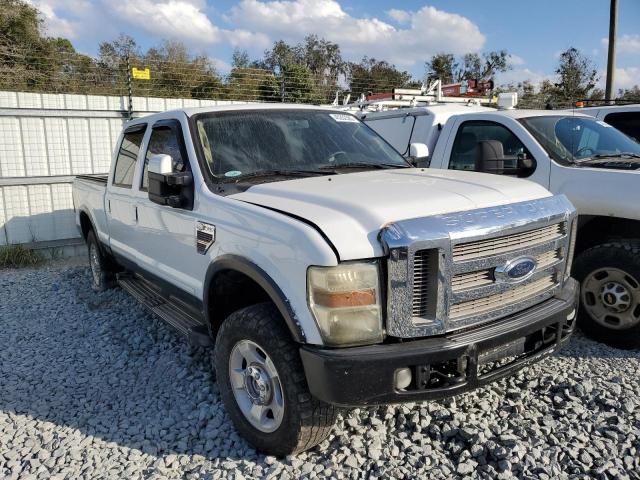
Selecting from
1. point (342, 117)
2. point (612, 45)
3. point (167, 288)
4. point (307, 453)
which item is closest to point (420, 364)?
point (307, 453)

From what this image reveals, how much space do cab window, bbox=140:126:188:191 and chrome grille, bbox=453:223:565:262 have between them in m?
1.98

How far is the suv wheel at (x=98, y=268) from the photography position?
602 centimetres

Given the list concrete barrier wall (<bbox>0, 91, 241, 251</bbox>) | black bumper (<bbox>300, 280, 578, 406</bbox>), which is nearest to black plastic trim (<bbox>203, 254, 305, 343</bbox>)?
black bumper (<bbox>300, 280, 578, 406</bbox>)

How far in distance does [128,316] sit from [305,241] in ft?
11.5

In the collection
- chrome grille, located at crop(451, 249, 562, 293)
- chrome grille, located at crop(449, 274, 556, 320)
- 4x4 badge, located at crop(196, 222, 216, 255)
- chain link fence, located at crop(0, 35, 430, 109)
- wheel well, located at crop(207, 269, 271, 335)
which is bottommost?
wheel well, located at crop(207, 269, 271, 335)

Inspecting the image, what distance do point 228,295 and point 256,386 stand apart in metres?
0.65

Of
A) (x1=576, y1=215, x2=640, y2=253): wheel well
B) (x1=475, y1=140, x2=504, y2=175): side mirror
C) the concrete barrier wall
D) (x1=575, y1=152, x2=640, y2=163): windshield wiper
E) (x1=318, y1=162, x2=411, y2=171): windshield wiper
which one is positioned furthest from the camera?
the concrete barrier wall

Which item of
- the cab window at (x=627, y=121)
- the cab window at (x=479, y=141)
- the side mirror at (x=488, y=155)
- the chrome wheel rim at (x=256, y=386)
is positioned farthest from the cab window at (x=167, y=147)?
the cab window at (x=627, y=121)

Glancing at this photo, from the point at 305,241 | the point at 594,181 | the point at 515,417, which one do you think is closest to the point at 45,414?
the point at 305,241

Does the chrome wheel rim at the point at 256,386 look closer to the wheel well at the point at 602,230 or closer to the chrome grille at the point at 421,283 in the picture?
the chrome grille at the point at 421,283

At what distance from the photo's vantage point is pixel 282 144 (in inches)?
147

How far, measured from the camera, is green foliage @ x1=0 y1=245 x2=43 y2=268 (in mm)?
8039

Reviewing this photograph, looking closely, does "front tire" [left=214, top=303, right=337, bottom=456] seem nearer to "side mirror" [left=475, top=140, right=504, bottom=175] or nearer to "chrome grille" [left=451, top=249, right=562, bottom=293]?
"chrome grille" [left=451, top=249, right=562, bottom=293]

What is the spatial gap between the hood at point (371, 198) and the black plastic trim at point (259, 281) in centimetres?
34
